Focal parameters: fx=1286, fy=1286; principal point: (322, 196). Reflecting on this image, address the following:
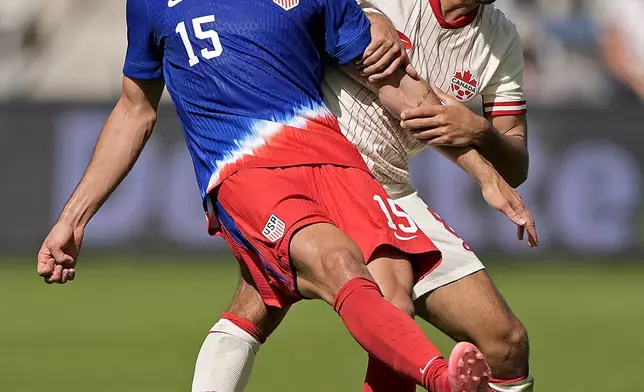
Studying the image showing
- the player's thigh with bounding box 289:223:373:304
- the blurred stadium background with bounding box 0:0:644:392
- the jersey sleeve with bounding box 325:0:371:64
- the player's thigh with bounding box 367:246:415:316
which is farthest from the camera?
the blurred stadium background with bounding box 0:0:644:392

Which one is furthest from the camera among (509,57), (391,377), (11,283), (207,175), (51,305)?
(11,283)

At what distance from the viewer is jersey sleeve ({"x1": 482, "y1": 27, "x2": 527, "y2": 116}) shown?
5740mm

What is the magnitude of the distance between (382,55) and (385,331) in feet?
4.12

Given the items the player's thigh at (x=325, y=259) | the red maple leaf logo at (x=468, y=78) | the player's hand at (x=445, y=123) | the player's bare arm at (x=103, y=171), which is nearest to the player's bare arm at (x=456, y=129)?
the player's hand at (x=445, y=123)

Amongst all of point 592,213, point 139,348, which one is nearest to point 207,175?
point 139,348

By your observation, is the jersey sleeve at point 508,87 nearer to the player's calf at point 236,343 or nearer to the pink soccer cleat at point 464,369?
the player's calf at point 236,343

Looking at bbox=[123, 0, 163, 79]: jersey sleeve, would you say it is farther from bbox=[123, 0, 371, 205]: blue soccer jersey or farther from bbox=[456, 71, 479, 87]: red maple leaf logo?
bbox=[456, 71, 479, 87]: red maple leaf logo

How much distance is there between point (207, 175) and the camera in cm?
490

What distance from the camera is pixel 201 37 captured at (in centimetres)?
488

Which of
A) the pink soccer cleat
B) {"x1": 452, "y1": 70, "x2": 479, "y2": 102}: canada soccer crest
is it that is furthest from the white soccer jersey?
the pink soccer cleat

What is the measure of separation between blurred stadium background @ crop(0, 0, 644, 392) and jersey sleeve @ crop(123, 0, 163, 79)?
2857 millimetres

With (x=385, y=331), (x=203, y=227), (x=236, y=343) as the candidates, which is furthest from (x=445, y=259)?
(x=203, y=227)

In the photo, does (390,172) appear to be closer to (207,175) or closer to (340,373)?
(207,175)

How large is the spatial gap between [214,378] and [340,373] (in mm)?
2719
